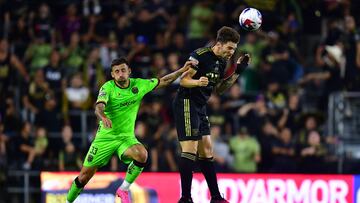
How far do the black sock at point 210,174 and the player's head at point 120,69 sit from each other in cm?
159

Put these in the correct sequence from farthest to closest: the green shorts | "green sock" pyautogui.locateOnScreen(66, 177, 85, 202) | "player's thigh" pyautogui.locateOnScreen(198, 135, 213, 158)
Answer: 1. "green sock" pyautogui.locateOnScreen(66, 177, 85, 202)
2. the green shorts
3. "player's thigh" pyautogui.locateOnScreen(198, 135, 213, 158)

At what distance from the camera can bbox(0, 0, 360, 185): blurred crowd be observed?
2134 centimetres

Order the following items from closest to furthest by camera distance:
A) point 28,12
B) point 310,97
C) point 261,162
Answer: point 261,162
point 310,97
point 28,12

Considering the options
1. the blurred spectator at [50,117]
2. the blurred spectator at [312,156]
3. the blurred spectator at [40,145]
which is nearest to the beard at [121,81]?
the blurred spectator at [312,156]

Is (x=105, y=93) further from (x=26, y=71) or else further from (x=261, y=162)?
(x=26, y=71)

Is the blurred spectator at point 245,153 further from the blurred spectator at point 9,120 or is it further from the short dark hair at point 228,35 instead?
the short dark hair at point 228,35

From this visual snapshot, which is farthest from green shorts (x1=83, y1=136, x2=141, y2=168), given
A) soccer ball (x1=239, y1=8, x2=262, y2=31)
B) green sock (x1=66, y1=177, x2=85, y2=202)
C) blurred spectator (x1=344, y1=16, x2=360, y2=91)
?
blurred spectator (x1=344, y1=16, x2=360, y2=91)

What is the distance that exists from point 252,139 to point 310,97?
7.25 feet

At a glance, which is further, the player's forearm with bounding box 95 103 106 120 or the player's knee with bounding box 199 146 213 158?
the player's knee with bounding box 199 146 213 158

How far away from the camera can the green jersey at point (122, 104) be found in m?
15.5

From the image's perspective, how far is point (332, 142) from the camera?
21531mm

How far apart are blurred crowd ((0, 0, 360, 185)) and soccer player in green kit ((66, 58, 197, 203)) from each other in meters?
5.14

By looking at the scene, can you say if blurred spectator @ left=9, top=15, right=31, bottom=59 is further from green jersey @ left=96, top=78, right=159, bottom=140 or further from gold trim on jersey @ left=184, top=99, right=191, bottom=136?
gold trim on jersey @ left=184, top=99, right=191, bottom=136

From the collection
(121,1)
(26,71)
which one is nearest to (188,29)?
(121,1)
